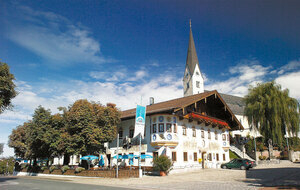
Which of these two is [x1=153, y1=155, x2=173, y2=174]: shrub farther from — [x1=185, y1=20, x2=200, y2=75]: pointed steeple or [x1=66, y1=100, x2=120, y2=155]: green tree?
[x1=185, y1=20, x2=200, y2=75]: pointed steeple

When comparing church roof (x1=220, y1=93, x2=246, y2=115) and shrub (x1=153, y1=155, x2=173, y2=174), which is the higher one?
church roof (x1=220, y1=93, x2=246, y2=115)

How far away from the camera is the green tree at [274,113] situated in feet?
115

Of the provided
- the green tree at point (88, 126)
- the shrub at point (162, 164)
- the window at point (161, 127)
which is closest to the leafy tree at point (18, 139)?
the green tree at point (88, 126)

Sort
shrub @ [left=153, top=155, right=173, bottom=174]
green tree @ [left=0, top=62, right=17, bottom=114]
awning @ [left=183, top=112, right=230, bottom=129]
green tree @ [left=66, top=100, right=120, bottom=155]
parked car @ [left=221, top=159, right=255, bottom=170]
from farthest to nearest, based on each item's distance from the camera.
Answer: awning @ [left=183, top=112, right=230, bottom=129] < parked car @ [left=221, top=159, right=255, bottom=170] < green tree @ [left=66, top=100, right=120, bottom=155] < shrub @ [left=153, top=155, right=173, bottom=174] < green tree @ [left=0, top=62, right=17, bottom=114]

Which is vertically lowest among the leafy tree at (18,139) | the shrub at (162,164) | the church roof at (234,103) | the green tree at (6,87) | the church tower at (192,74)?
the shrub at (162,164)

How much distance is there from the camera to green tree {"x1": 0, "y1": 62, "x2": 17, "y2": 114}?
18.5m

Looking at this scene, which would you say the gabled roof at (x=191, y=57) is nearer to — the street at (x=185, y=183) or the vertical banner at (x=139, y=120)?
the vertical banner at (x=139, y=120)

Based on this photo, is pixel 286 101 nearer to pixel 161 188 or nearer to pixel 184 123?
pixel 184 123

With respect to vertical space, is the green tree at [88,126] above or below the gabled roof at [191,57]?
below

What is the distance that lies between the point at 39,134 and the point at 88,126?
7.78 meters

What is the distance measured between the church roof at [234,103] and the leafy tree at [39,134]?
56833 millimetres

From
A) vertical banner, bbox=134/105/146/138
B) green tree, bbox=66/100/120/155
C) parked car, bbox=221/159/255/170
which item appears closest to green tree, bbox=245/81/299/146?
parked car, bbox=221/159/255/170

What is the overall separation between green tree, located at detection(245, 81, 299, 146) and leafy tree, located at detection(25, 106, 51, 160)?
29.5 metres

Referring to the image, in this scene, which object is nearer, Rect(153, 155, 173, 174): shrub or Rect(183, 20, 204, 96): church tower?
Rect(153, 155, 173, 174): shrub
